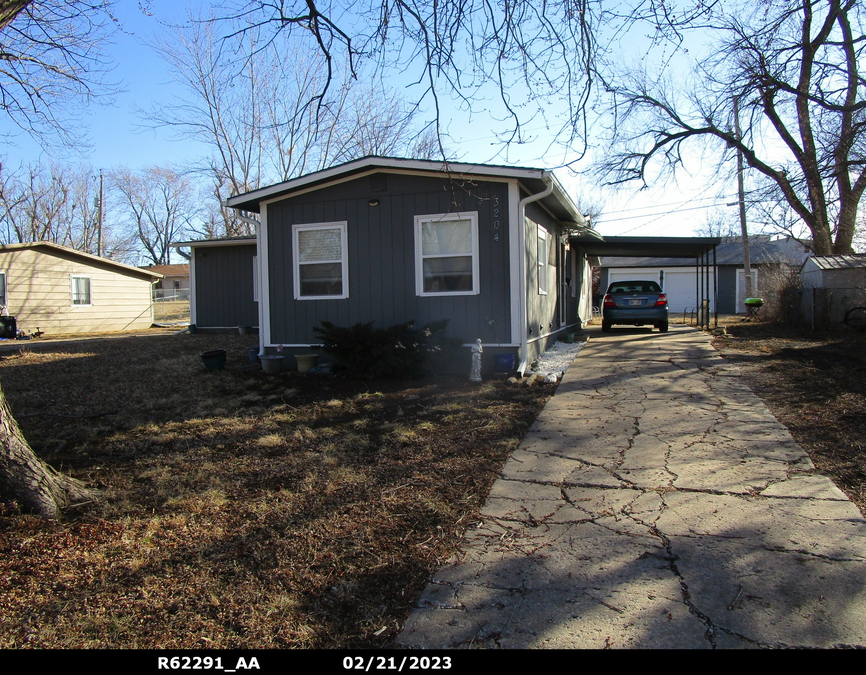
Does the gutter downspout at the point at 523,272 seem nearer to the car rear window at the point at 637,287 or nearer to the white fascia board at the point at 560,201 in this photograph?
the white fascia board at the point at 560,201

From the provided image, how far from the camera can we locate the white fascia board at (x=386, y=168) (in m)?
8.12

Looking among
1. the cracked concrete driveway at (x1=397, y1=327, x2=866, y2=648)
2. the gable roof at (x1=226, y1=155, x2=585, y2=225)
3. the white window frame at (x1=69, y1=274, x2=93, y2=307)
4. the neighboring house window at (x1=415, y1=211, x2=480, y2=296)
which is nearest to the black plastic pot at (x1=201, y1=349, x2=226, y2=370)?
the gable roof at (x1=226, y1=155, x2=585, y2=225)

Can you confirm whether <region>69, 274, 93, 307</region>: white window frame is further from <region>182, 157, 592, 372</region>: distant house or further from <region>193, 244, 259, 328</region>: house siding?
<region>182, 157, 592, 372</region>: distant house

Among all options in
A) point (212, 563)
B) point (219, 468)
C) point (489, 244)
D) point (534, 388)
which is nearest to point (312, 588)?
point (212, 563)

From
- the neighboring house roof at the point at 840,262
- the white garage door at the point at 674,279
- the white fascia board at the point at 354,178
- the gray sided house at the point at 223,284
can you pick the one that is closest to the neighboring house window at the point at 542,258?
the white fascia board at the point at 354,178

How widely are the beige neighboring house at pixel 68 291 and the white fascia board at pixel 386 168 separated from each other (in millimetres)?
11528

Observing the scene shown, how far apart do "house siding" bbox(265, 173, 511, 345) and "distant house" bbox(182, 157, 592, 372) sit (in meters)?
0.02

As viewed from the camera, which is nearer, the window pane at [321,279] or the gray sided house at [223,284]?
the window pane at [321,279]

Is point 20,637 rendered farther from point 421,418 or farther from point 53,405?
point 53,405

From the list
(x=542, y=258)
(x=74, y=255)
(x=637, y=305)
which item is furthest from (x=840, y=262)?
(x=74, y=255)

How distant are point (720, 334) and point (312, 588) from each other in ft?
45.3

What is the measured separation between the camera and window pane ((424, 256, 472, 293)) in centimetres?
881

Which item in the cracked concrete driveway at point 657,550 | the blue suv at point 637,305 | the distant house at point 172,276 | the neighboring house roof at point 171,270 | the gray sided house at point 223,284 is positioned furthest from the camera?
Answer: the distant house at point 172,276
